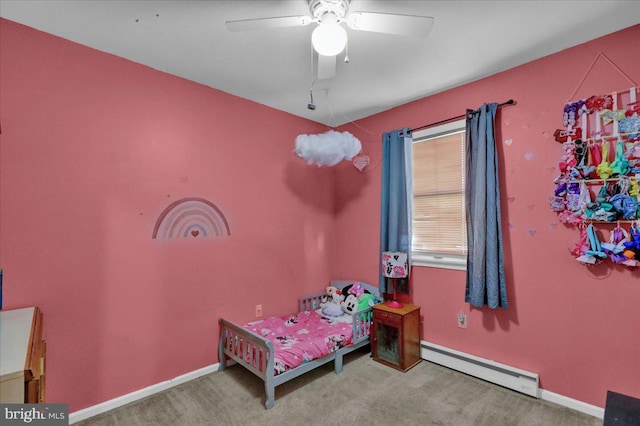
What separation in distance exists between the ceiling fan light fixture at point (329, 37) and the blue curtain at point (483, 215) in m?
1.60

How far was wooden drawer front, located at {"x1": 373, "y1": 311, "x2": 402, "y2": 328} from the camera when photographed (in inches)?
109

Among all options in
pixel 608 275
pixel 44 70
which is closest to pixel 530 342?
pixel 608 275

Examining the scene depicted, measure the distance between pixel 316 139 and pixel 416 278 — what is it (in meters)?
1.72

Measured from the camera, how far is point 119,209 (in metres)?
2.26

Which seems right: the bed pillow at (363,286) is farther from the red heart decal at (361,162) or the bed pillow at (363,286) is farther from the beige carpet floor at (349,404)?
the red heart decal at (361,162)

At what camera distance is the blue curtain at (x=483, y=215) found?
2.44 metres

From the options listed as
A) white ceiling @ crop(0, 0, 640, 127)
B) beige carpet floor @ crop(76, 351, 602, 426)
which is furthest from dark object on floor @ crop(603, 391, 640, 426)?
white ceiling @ crop(0, 0, 640, 127)

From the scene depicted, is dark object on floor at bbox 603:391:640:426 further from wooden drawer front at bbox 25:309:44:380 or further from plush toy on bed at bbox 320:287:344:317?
plush toy on bed at bbox 320:287:344:317

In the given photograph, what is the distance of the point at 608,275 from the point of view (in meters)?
2.05

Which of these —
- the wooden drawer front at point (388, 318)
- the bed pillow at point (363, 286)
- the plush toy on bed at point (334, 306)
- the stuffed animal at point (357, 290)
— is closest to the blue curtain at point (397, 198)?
the bed pillow at point (363, 286)

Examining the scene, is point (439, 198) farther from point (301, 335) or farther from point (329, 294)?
point (301, 335)

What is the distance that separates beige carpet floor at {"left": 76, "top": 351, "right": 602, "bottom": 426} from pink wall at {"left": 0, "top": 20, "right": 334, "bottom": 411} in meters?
0.25

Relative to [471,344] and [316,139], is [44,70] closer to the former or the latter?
[316,139]

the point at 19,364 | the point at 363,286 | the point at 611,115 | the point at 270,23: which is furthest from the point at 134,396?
the point at 611,115
